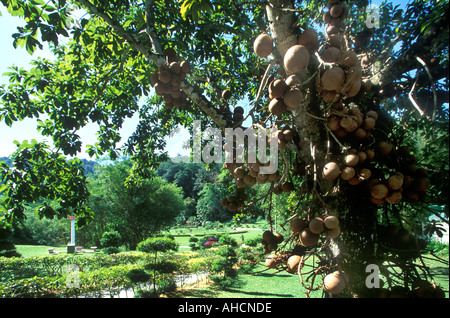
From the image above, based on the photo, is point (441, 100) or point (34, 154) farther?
point (34, 154)

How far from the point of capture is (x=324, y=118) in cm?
124

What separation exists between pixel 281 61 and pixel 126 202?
17015 mm

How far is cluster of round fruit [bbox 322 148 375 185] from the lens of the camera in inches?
45.5

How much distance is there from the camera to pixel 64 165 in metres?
3.15

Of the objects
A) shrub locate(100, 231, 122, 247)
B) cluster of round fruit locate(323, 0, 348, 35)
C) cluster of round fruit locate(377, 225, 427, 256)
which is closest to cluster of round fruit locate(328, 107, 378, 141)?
cluster of round fruit locate(323, 0, 348, 35)

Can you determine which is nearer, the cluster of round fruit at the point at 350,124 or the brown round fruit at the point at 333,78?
the brown round fruit at the point at 333,78

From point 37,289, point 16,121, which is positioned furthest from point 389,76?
point 37,289

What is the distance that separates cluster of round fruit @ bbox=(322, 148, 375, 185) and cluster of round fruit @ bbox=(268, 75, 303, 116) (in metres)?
0.34

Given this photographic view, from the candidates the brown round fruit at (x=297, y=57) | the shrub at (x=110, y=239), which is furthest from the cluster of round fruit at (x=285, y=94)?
the shrub at (x=110, y=239)

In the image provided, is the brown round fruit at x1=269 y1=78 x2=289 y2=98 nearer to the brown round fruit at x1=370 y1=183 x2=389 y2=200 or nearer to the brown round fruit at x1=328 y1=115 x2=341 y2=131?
the brown round fruit at x1=328 y1=115 x2=341 y2=131

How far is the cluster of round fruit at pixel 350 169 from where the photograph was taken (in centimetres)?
116

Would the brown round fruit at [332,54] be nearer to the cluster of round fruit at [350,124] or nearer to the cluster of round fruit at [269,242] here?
the cluster of round fruit at [350,124]
